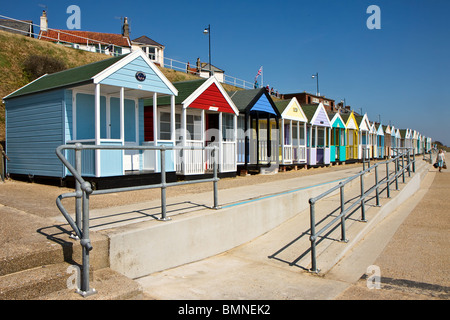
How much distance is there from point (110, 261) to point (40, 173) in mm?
8246

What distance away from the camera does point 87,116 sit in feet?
35.4

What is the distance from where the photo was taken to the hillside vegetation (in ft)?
77.0

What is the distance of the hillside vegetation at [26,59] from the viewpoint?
23.5 meters

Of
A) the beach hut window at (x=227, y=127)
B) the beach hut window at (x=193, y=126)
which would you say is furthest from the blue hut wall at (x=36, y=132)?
the beach hut window at (x=227, y=127)

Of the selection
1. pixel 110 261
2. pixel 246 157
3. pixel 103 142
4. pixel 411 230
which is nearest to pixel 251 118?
pixel 246 157

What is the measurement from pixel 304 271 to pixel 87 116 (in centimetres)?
810

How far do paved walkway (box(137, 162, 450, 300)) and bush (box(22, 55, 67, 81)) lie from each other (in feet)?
77.1

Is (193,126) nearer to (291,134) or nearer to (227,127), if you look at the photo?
(227,127)

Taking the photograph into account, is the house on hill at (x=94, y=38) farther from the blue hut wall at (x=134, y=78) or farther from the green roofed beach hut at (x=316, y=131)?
the blue hut wall at (x=134, y=78)

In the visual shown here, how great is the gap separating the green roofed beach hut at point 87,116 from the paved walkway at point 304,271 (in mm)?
5212

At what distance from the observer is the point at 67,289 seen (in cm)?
352

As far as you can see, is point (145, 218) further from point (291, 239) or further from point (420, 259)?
point (420, 259)

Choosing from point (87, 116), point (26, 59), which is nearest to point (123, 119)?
point (87, 116)

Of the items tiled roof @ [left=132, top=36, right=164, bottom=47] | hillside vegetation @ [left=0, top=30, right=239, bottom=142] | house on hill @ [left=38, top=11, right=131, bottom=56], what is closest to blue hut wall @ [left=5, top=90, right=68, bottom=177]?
hillside vegetation @ [left=0, top=30, right=239, bottom=142]
